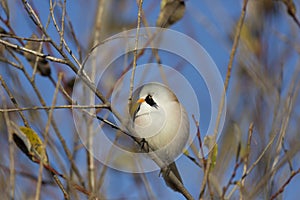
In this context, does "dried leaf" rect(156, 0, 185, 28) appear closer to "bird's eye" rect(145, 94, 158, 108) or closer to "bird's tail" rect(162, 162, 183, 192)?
"bird's eye" rect(145, 94, 158, 108)

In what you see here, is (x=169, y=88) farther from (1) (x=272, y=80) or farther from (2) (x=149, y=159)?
(1) (x=272, y=80)

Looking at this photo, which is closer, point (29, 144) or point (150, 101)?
point (29, 144)

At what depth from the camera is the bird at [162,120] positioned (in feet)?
7.50

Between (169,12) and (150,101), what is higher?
(169,12)

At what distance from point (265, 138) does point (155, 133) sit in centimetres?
52

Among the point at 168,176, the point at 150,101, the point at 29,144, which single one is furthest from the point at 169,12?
the point at 29,144

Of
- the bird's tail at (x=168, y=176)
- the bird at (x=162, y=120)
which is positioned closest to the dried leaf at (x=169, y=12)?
the bird at (x=162, y=120)

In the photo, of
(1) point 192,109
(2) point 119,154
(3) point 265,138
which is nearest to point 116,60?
(2) point 119,154

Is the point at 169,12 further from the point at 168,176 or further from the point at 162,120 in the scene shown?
the point at 168,176

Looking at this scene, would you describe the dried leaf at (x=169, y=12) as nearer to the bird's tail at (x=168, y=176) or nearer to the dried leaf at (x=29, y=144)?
the bird's tail at (x=168, y=176)

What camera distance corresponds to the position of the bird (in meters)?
2.29

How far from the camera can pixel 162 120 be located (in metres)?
2.37

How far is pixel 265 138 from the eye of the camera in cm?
245

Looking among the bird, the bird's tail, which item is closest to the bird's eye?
the bird
